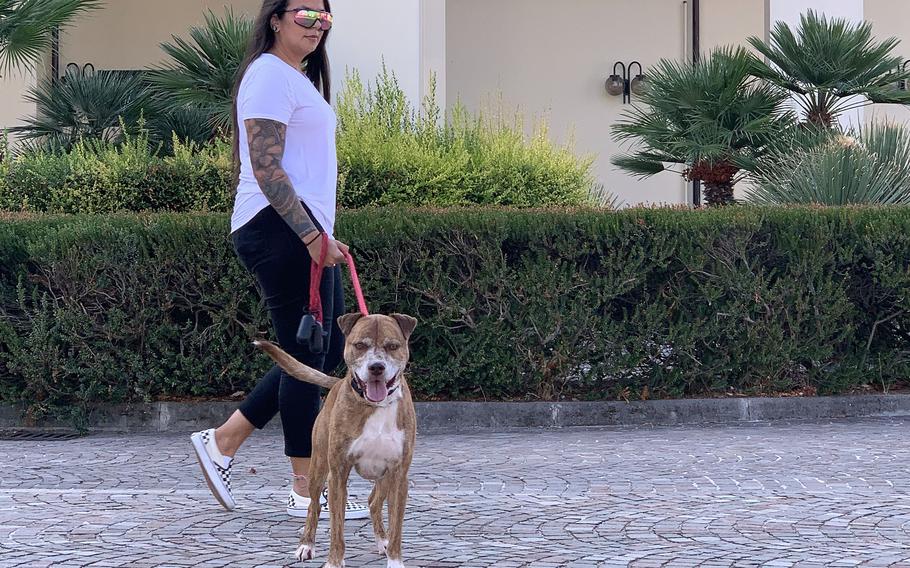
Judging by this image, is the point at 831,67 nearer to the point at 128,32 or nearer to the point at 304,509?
the point at 304,509

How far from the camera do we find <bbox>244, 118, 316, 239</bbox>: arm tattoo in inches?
186

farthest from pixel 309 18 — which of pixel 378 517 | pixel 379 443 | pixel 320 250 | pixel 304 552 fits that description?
pixel 304 552

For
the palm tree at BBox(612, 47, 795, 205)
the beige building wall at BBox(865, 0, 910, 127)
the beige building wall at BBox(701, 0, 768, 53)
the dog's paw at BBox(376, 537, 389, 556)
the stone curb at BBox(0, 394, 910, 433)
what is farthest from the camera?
the beige building wall at BBox(701, 0, 768, 53)

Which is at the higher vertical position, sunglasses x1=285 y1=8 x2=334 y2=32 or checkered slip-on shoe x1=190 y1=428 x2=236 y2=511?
sunglasses x1=285 y1=8 x2=334 y2=32

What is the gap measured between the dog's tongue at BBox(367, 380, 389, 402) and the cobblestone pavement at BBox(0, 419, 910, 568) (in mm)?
685

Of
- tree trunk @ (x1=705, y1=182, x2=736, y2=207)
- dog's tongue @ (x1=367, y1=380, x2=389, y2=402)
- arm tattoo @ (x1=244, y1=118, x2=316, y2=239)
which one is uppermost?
tree trunk @ (x1=705, y1=182, x2=736, y2=207)

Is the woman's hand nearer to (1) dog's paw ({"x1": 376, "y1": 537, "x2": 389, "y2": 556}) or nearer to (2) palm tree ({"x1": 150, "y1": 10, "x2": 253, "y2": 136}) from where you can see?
(1) dog's paw ({"x1": 376, "y1": 537, "x2": 389, "y2": 556})

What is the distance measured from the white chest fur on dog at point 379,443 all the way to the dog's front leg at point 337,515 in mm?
75

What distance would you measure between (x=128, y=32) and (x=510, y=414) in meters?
11.3

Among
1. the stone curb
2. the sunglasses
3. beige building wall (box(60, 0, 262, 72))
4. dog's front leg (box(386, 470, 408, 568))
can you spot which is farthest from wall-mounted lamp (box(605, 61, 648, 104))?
dog's front leg (box(386, 470, 408, 568))

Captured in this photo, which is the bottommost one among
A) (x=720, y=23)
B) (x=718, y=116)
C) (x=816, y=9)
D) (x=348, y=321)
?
(x=348, y=321)

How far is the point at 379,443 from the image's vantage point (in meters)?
4.17

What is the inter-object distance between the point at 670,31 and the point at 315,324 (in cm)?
1370

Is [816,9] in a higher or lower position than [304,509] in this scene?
higher
